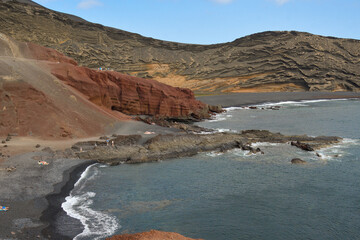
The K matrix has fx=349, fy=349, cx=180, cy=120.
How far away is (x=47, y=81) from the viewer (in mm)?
40062

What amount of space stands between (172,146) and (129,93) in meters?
21.6

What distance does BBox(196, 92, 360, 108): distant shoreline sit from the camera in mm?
86312

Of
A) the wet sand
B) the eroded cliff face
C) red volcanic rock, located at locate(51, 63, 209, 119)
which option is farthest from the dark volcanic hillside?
the wet sand

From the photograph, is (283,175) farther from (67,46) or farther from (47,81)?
(67,46)

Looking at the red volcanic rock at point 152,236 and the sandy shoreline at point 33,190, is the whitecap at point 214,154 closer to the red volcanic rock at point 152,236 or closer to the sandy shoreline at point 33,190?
the sandy shoreline at point 33,190

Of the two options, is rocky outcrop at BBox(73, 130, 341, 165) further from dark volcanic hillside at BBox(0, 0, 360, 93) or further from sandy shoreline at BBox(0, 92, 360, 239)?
dark volcanic hillside at BBox(0, 0, 360, 93)

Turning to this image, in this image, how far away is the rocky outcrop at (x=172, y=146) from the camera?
32.0m

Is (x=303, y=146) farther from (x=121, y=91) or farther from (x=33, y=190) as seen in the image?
(x=121, y=91)

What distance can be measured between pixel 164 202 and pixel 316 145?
22.1 metres

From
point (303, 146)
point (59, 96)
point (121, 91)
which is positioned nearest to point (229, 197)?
point (303, 146)

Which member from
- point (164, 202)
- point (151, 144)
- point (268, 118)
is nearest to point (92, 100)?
point (151, 144)

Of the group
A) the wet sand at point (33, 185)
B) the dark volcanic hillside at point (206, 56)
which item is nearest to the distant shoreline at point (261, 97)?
the dark volcanic hillside at point (206, 56)

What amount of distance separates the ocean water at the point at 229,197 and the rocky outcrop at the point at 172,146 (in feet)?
4.92

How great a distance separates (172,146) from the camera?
3528 cm
